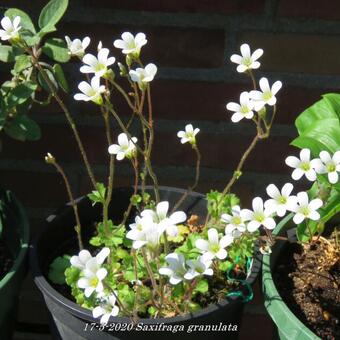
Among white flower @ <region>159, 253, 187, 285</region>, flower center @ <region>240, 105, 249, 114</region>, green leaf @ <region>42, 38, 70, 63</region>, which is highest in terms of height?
green leaf @ <region>42, 38, 70, 63</region>

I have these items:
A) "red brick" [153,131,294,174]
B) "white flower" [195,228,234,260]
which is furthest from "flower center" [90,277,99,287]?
"red brick" [153,131,294,174]

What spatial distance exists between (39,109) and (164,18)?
279mm

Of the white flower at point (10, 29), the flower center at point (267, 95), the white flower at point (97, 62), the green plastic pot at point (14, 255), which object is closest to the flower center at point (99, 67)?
the white flower at point (97, 62)

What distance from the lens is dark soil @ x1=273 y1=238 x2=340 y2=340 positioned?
102cm

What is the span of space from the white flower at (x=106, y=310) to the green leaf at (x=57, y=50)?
0.34 meters

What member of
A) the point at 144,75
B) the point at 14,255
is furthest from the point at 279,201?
the point at 14,255

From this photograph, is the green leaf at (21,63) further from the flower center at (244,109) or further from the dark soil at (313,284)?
the dark soil at (313,284)

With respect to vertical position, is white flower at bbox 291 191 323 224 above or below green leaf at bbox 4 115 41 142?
above

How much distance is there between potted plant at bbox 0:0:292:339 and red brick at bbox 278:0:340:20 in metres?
0.17

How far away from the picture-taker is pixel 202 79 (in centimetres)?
124

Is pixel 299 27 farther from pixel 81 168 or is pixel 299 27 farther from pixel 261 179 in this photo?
pixel 81 168

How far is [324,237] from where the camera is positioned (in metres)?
1.16

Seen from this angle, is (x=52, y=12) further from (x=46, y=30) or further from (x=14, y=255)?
(x=14, y=255)

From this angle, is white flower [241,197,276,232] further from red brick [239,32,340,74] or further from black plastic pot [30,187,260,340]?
red brick [239,32,340,74]
